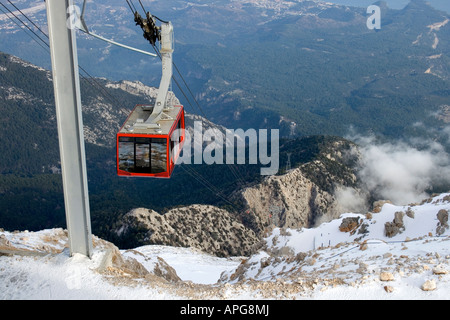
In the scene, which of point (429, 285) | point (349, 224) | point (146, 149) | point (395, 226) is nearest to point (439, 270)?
point (429, 285)

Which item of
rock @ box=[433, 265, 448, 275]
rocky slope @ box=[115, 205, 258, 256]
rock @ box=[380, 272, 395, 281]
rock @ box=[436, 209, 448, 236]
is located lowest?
rocky slope @ box=[115, 205, 258, 256]

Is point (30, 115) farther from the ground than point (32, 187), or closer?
farther from the ground

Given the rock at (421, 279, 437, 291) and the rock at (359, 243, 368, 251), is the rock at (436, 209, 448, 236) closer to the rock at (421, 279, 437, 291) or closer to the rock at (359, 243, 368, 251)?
the rock at (359, 243, 368, 251)

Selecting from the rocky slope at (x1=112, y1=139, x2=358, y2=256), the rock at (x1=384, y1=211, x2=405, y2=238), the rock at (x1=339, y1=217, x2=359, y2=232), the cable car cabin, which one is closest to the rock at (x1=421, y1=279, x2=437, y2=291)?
the cable car cabin

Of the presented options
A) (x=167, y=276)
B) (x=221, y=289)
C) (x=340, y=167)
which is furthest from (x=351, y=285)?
(x=340, y=167)

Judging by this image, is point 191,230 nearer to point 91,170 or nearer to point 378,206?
point 378,206
